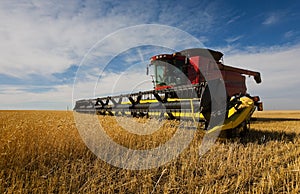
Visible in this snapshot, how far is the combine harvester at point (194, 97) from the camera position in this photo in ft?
13.9

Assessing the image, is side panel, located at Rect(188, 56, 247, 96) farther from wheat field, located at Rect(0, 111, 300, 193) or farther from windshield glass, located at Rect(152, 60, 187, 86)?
wheat field, located at Rect(0, 111, 300, 193)

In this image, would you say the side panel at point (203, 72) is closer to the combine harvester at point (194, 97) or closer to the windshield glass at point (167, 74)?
the combine harvester at point (194, 97)

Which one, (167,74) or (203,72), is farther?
(167,74)

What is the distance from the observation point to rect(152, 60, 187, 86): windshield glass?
28.6ft

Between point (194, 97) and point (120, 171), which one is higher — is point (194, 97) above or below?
above

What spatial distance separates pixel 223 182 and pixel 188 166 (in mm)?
519

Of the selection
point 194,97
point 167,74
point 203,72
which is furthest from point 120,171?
point 167,74

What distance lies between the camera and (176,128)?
15.4ft

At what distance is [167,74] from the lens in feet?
29.5

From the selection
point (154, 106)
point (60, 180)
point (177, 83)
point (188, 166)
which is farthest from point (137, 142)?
point (177, 83)

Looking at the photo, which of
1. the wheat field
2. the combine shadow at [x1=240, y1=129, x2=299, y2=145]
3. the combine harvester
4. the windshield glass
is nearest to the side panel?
the combine harvester

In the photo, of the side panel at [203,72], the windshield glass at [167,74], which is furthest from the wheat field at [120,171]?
the windshield glass at [167,74]

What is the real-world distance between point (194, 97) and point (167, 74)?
447 centimetres

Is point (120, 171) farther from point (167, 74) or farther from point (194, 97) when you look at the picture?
point (167, 74)
